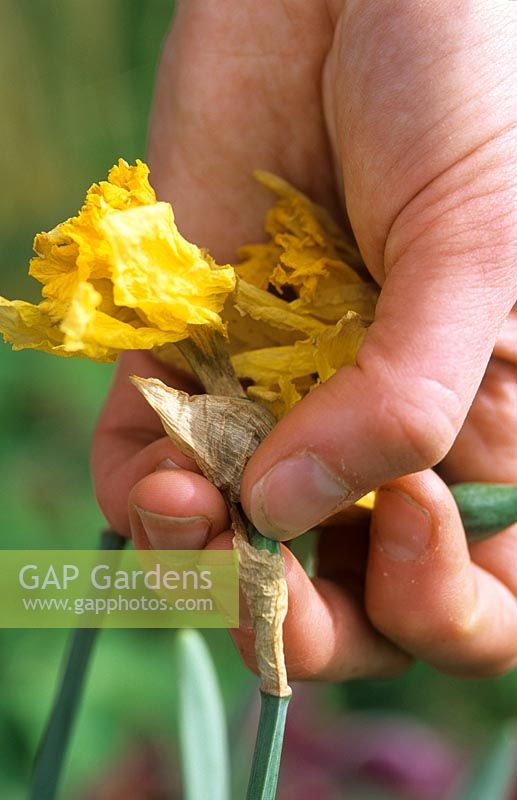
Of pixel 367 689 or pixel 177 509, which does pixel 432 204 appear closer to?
pixel 177 509

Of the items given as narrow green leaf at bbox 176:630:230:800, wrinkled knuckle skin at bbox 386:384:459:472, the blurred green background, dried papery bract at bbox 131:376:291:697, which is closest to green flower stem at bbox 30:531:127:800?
narrow green leaf at bbox 176:630:230:800

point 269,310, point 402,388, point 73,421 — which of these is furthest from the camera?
point 73,421

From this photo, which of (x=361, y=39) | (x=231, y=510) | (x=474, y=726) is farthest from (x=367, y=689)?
(x=361, y=39)

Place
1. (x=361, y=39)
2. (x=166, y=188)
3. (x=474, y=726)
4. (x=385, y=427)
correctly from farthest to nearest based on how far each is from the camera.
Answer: (x=474, y=726)
(x=166, y=188)
(x=361, y=39)
(x=385, y=427)

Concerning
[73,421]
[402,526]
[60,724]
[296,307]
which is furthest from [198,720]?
[73,421]

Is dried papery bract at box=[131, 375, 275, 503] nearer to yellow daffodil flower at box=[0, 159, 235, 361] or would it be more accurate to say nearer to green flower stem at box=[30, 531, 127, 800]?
yellow daffodil flower at box=[0, 159, 235, 361]

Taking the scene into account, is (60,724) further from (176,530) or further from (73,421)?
(73,421)
